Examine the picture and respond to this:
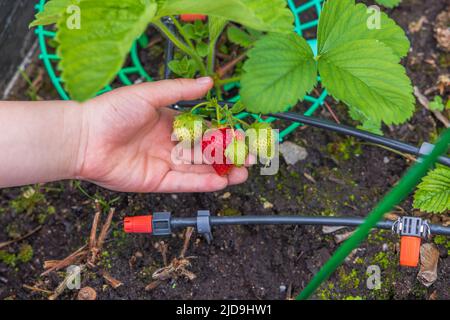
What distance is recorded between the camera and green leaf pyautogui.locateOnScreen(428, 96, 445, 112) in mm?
1633

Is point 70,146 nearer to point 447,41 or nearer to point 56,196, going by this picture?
point 56,196

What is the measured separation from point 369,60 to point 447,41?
2.14 ft

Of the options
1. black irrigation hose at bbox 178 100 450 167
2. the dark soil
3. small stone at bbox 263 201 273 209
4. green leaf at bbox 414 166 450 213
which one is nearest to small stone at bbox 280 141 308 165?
the dark soil

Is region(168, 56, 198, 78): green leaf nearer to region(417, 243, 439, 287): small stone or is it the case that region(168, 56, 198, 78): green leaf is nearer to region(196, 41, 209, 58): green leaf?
region(196, 41, 209, 58): green leaf

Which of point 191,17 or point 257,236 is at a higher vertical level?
point 191,17

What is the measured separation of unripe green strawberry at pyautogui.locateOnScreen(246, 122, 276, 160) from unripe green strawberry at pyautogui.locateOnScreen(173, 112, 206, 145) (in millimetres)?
116

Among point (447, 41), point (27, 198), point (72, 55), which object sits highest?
point (447, 41)

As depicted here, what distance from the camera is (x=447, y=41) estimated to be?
1.70 meters

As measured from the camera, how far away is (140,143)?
4.66 feet

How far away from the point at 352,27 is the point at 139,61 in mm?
751

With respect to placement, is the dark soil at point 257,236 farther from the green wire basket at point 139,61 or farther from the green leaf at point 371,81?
the green leaf at point 371,81

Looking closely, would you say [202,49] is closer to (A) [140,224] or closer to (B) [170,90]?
(B) [170,90]

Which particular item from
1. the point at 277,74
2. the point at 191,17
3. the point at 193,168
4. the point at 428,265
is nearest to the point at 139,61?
the point at 191,17
